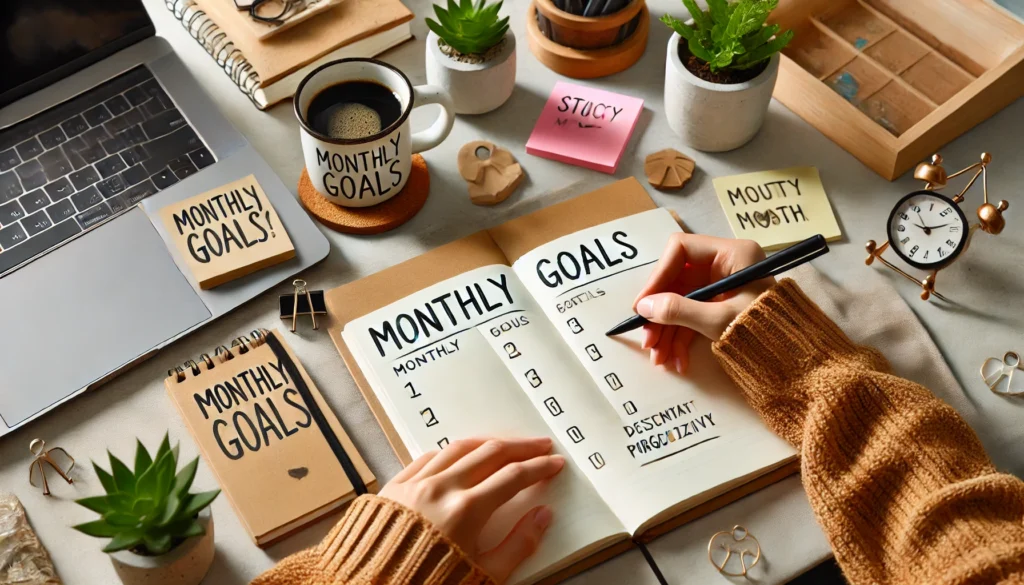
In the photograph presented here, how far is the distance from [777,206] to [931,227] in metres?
0.16

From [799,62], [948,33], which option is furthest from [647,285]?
[948,33]

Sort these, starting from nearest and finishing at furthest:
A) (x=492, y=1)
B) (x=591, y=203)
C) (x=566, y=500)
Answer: (x=566, y=500) < (x=591, y=203) < (x=492, y=1)

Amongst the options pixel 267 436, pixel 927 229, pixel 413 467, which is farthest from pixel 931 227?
pixel 267 436

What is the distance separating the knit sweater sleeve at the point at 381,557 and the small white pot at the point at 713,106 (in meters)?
0.56

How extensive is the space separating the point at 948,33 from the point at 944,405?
52 cm

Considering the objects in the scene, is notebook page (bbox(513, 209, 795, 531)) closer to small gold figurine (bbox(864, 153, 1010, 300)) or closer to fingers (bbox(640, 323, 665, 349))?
fingers (bbox(640, 323, 665, 349))

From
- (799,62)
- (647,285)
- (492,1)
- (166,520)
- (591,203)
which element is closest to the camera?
(166,520)

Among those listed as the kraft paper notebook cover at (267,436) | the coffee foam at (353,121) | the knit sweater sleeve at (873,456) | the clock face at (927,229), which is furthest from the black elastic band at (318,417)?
the clock face at (927,229)

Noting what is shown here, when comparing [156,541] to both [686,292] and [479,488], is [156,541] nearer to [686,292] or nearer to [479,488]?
[479,488]

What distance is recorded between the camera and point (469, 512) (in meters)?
0.78

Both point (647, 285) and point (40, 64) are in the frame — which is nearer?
point (647, 285)

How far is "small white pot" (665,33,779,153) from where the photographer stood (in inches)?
40.4

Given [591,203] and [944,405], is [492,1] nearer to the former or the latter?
[591,203]

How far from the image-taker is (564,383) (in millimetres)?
879
